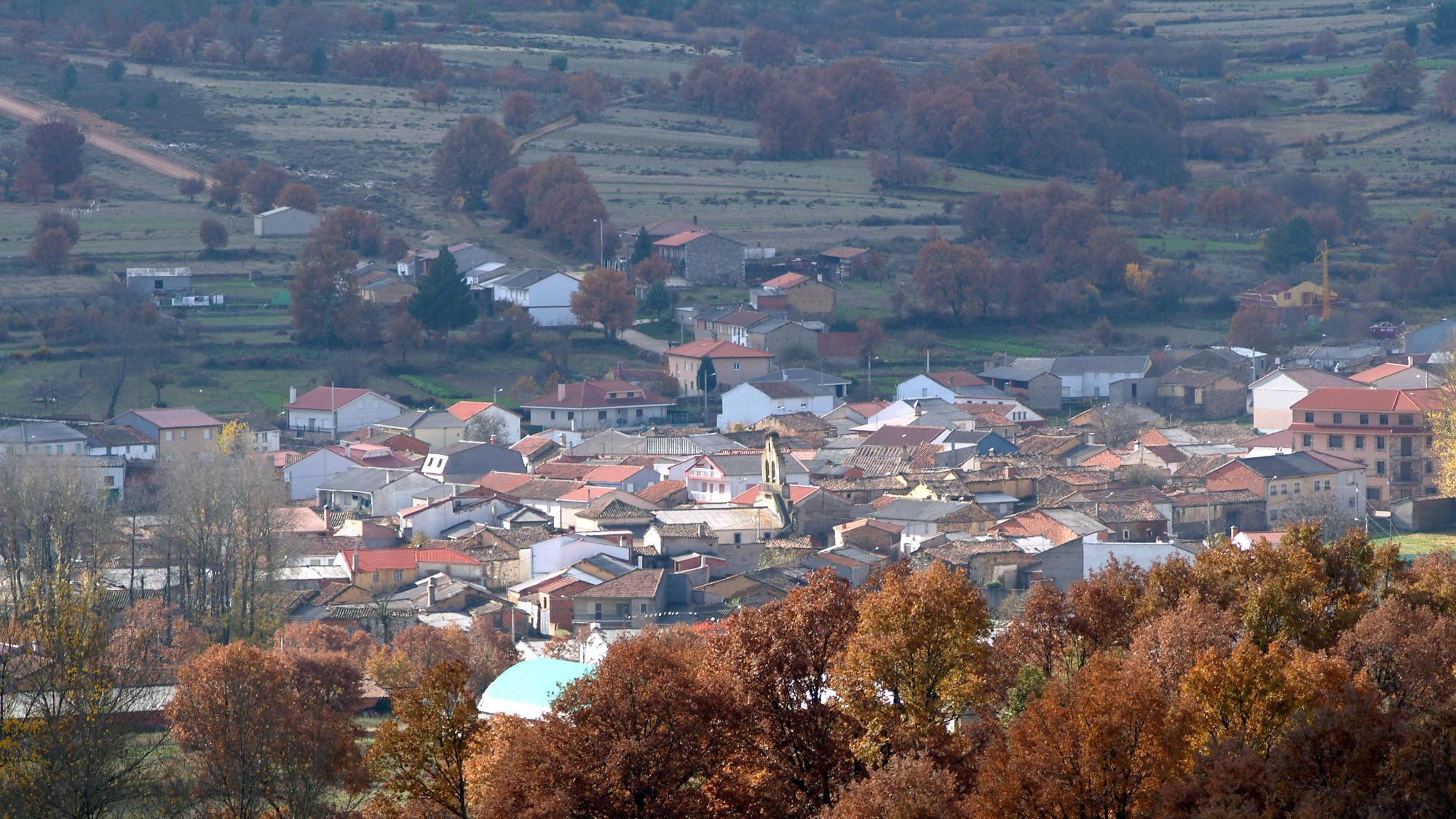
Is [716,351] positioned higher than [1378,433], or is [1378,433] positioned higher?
[716,351]

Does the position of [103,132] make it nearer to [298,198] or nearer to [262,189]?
[262,189]

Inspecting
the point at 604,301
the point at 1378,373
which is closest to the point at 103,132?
the point at 604,301

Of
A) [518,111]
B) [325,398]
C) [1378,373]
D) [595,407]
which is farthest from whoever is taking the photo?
[518,111]

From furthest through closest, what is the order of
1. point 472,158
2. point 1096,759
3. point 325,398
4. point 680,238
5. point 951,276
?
point 472,158, point 680,238, point 951,276, point 325,398, point 1096,759

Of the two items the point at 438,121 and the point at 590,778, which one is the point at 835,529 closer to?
the point at 590,778

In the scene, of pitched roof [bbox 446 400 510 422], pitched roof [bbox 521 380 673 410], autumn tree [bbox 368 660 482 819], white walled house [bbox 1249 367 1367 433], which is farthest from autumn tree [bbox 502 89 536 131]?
autumn tree [bbox 368 660 482 819]

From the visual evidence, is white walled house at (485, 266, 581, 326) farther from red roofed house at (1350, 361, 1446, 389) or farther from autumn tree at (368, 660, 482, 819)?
autumn tree at (368, 660, 482, 819)
